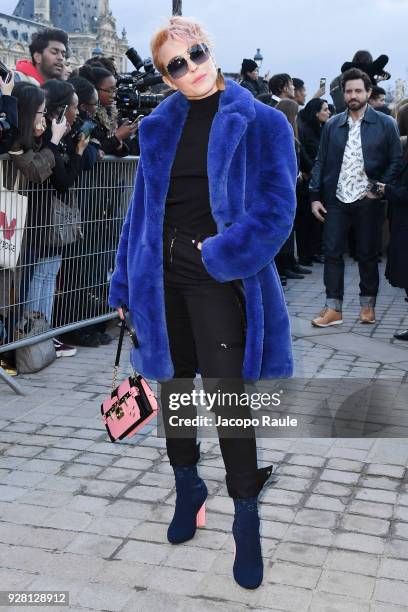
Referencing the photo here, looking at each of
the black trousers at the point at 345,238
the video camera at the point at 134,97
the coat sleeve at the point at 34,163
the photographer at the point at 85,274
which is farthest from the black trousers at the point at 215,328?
the video camera at the point at 134,97

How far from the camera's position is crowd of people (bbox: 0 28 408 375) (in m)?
6.25

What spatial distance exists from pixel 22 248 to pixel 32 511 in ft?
8.77

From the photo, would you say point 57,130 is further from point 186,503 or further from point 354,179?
point 186,503

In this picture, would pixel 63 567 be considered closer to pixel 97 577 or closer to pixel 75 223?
pixel 97 577

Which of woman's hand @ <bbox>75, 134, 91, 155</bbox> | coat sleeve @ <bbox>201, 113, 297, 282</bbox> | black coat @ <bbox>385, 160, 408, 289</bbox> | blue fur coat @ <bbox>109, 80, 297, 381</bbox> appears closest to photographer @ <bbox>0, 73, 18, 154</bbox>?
woman's hand @ <bbox>75, 134, 91, 155</bbox>

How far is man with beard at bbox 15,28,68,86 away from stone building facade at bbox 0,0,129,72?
130801 mm

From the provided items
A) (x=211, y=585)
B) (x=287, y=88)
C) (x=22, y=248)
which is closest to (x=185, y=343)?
(x=211, y=585)

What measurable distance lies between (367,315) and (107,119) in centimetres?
313

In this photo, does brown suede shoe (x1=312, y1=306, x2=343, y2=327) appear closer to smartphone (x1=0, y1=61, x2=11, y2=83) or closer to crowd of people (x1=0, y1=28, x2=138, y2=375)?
crowd of people (x1=0, y1=28, x2=138, y2=375)

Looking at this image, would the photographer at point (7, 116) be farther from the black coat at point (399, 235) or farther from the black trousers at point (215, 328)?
the black coat at point (399, 235)

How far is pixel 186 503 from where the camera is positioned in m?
3.68

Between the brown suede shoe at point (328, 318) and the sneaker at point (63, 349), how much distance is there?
242 cm

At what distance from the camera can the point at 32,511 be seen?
13.3 ft

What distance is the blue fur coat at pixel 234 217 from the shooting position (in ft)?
10.3
